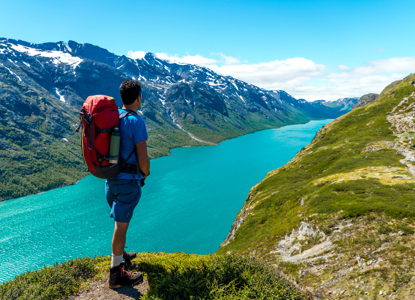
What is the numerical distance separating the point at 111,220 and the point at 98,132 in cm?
11579

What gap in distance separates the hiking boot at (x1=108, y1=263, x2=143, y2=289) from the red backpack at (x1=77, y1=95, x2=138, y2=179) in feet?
12.0

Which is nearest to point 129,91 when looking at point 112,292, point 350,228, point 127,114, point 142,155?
point 127,114

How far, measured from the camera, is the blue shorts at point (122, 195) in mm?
7273

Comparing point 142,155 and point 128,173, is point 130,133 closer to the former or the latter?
point 142,155

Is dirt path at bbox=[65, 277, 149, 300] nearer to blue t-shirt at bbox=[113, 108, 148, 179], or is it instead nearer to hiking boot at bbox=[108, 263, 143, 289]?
hiking boot at bbox=[108, 263, 143, 289]

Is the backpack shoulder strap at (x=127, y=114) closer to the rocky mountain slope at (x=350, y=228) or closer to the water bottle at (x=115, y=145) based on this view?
the water bottle at (x=115, y=145)

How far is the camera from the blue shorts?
286 inches

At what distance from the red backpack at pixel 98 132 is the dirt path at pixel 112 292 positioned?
4.23m

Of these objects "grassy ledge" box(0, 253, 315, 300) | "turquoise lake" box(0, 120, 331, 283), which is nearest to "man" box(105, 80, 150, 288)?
"grassy ledge" box(0, 253, 315, 300)

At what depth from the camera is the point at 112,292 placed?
7.86 metres

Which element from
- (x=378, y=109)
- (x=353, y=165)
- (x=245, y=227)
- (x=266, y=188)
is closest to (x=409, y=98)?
(x=378, y=109)

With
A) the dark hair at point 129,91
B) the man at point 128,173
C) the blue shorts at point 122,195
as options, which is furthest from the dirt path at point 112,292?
A: the dark hair at point 129,91

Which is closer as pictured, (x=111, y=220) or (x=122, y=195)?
(x=122, y=195)

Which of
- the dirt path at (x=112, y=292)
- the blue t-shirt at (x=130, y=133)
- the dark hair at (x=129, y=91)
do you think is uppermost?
the dark hair at (x=129, y=91)
